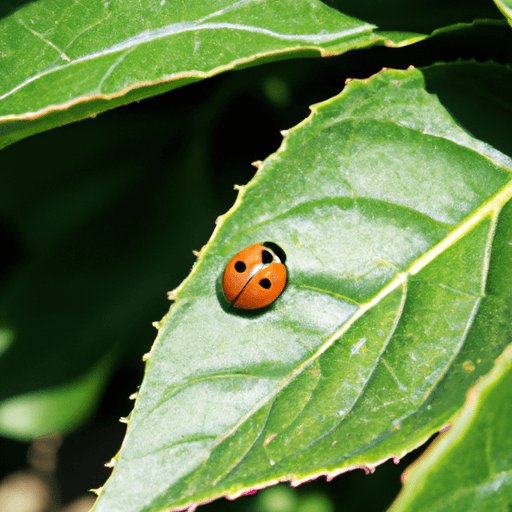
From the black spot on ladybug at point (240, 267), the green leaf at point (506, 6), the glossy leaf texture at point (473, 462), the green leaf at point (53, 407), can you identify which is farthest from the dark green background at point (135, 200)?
the glossy leaf texture at point (473, 462)

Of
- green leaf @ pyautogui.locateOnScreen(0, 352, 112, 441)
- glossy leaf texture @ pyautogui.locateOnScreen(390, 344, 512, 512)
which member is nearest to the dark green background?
green leaf @ pyautogui.locateOnScreen(0, 352, 112, 441)

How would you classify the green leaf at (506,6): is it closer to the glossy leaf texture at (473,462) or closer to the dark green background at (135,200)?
the glossy leaf texture at (473,462)

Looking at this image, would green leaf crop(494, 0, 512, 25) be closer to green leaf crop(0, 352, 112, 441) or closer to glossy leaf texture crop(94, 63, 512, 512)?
glossy leaf texture crop(94, 63, 512, 512)

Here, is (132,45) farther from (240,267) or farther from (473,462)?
(473,462)

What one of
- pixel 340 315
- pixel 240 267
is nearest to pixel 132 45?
pixel 240 267

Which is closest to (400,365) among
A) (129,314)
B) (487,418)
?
(487,418)
